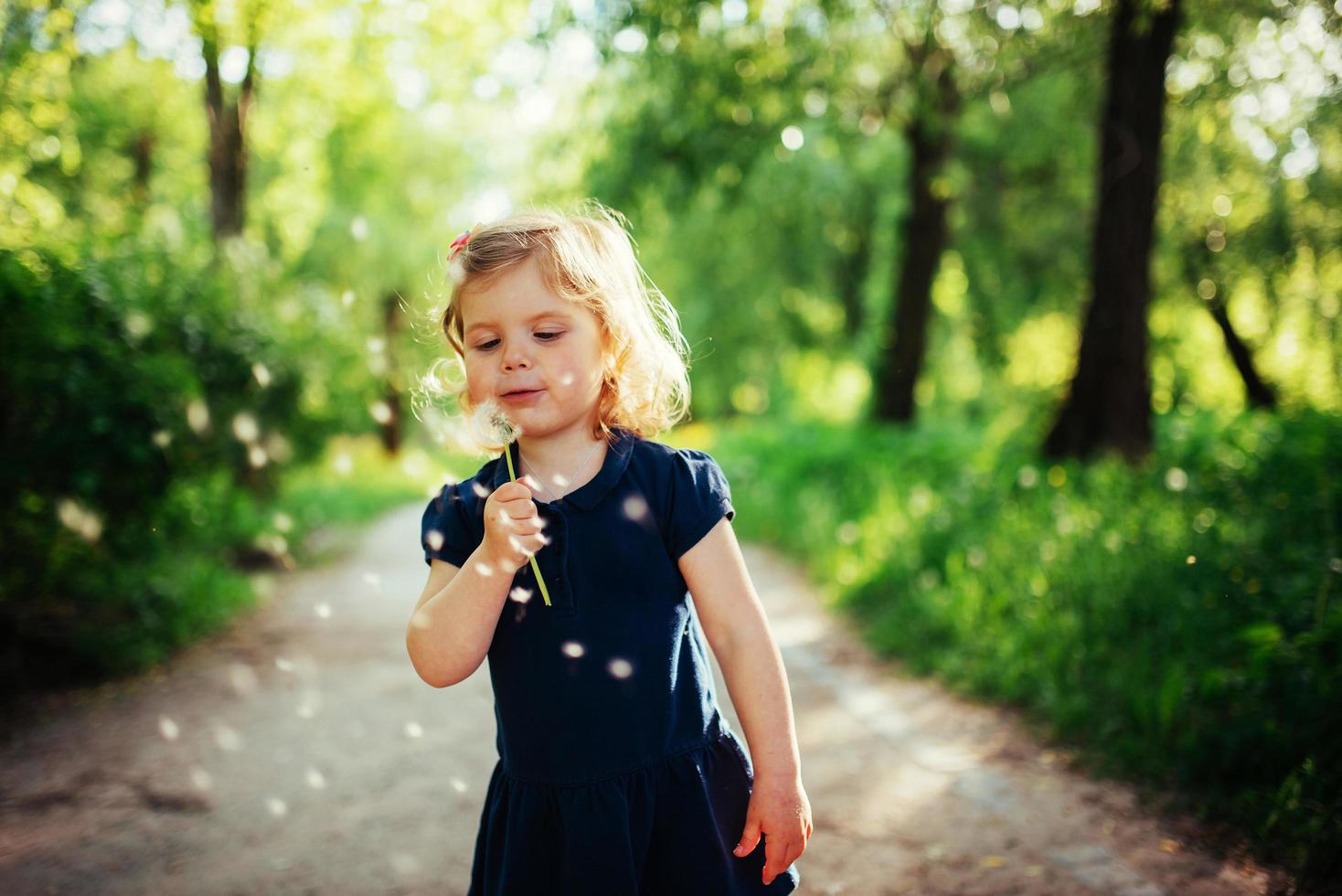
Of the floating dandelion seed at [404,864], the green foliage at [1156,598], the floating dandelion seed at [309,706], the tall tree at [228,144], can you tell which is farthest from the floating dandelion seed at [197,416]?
the tall tree at [228,144]

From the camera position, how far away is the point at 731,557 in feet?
5.79

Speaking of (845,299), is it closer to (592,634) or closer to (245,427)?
(245,427)

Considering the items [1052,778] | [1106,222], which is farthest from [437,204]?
[1052,778]

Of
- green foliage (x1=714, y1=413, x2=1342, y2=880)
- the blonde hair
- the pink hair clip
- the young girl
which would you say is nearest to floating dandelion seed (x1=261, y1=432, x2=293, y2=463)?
green foliage (x1=714, y1=413, x2=1342, y2=880)

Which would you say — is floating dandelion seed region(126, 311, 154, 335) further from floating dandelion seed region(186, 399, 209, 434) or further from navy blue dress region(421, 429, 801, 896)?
navy blue dress region(421, 429, 801, 896)

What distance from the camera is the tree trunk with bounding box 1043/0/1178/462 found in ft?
24.1

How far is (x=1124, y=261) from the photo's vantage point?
7434mm

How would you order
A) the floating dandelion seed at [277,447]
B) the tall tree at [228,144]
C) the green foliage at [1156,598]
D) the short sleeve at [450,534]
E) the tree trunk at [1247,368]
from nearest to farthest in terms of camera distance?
the short sleeve at [450,534], the green foliage at [1156,598], the floating dandelion seed at [277,447], the tall tree at [228,144], the tree trunk at [1247,368]

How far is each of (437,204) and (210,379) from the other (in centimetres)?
1703

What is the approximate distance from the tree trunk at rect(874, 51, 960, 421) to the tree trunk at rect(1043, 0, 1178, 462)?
14.0ft

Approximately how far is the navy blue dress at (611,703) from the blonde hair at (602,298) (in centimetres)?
18

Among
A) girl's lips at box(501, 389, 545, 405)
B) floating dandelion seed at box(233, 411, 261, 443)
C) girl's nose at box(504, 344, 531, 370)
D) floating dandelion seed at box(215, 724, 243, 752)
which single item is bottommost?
floating dandelion seed at box(215, 724, 243, 752)

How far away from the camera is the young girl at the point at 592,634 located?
5.59 feet

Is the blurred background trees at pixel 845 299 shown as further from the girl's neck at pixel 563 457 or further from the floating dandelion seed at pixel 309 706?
the floating dandelion seed at pixel 309 706
